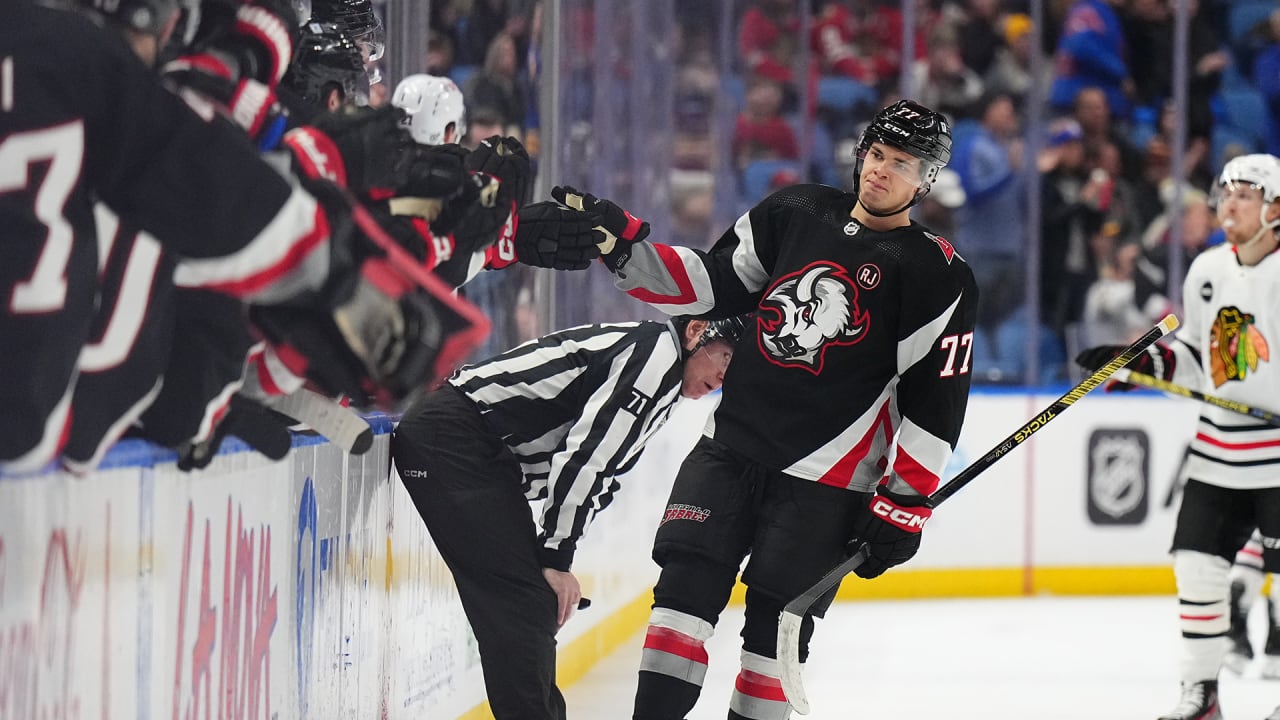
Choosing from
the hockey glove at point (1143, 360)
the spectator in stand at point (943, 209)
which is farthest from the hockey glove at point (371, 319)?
the spectator in stand at point (943, 209)

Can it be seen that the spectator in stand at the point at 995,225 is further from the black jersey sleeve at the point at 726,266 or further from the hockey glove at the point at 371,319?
the hockey glove at the point at 371,319

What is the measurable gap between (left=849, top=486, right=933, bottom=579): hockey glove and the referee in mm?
489

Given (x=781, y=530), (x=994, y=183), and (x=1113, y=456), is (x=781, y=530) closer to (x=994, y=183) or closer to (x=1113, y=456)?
(x=1113, y=456)

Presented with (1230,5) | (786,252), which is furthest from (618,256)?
(1230,5)

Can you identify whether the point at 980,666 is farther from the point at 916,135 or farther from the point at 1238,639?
the point at 916,135

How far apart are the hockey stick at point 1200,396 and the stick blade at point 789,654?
5.18 ft

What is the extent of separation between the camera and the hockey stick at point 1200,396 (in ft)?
12.4

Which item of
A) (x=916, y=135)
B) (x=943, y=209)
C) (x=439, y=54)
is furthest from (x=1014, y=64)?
(x=916, y=135)

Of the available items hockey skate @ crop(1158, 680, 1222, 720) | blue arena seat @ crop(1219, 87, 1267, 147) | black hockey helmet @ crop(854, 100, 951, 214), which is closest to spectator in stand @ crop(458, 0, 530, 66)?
black hockey helmet @ crop(854, 100, 951, 214)

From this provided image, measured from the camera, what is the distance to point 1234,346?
3.86 metres

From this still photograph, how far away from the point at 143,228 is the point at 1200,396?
3.07 m

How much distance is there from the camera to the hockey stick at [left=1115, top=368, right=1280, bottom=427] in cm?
379

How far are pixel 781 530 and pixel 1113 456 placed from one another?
394 cm

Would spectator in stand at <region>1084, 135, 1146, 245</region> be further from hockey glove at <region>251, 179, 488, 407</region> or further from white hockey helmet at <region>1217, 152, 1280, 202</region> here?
hockey glove at <region>251, 179, 488, 407</region>
